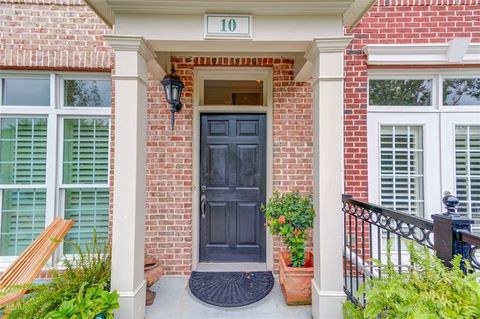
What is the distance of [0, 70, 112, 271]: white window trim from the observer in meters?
3.27

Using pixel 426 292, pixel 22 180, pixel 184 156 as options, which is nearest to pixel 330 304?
pixel 426 292

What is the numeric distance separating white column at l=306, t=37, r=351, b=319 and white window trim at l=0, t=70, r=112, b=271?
2499 mm

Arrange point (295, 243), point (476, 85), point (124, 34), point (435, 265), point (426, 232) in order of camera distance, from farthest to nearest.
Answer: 1. point (476, 85)
2. point (295, 243)
3. point (124, 34)
4. point (426, 232)
5. point (435, 265)

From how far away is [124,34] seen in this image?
224 cm

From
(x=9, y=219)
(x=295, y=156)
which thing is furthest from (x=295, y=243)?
(x=9, y=219)

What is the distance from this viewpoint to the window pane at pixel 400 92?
3381mm

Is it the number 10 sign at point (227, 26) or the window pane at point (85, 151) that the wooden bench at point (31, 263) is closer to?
the window pane at point (85, 151)

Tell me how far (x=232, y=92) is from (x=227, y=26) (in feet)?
4.77

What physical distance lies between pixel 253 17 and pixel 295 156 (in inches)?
66.1

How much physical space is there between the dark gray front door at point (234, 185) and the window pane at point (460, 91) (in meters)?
2.28

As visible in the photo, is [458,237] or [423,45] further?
[423,45]

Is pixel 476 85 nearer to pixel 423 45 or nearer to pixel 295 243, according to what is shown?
pixel 423 45

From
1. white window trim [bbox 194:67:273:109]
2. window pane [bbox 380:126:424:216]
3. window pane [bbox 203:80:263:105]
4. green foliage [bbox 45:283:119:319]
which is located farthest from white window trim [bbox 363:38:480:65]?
green foliage [bbox 45:283:119:319]

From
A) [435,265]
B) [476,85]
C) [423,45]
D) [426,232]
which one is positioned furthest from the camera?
[476,85]
